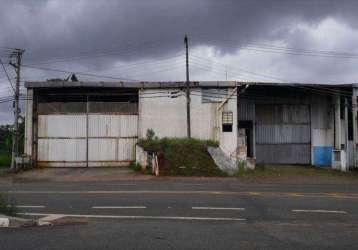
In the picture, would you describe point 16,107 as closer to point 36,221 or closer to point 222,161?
point 222,161

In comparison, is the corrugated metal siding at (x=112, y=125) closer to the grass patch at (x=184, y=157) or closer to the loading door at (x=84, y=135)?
the loading door at (x=84, y=135)

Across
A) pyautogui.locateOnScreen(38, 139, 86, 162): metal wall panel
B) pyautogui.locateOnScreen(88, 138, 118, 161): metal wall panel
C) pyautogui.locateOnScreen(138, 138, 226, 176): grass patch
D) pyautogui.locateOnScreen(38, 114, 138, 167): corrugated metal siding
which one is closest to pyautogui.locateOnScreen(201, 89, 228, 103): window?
pyautogui.locateOnScreen(138, 138, 226, 176): grass patch

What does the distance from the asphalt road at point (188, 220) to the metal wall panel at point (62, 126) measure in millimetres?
15903

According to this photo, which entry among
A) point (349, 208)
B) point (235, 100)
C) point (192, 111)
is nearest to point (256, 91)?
point (235, 100)

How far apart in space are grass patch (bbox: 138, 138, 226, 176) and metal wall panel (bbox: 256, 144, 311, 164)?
263 inches

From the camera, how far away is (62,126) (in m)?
31.7

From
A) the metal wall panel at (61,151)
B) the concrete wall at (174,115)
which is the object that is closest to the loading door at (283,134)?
the concrete wall at (174,115)

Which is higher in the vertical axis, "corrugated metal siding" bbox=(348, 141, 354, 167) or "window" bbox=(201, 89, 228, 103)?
"window" bbox=(201, 89, 228, 103)

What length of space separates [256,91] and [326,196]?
1895 cm

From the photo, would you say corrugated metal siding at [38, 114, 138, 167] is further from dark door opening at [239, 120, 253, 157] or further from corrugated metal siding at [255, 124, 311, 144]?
corrugated metal siding at [255, 124, 311, 144]

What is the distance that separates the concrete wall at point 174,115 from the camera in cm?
3158

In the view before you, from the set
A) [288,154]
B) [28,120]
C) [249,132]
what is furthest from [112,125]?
[288,154]

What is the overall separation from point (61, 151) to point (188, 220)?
23495 millimetres

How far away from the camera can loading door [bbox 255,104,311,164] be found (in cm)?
3384
